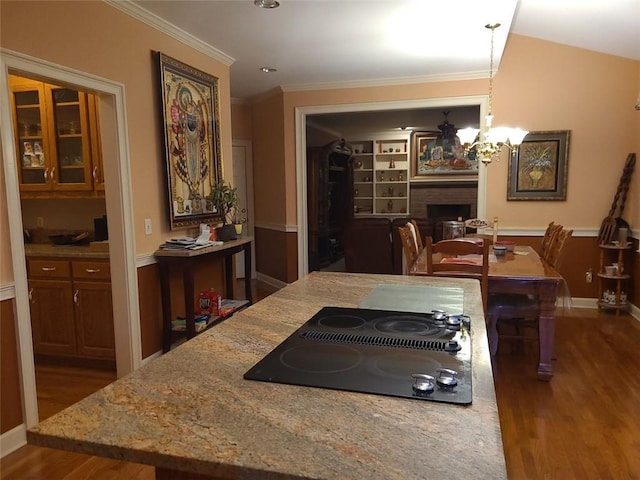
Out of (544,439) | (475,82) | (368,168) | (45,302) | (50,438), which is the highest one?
(475,82)

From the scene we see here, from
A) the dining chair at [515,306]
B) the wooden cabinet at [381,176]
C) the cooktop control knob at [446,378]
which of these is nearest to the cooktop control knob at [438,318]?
the cooktop control knob at [446,378]

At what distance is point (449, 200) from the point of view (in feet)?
28.3

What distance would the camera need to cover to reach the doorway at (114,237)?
225 cm

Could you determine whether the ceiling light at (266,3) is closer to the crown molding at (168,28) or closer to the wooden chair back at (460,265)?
the crown molding at (168,28)

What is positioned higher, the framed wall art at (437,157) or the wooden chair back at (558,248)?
the framed wall art at (437,157)

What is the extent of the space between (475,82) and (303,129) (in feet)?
6.78

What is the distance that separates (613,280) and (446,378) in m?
4.75

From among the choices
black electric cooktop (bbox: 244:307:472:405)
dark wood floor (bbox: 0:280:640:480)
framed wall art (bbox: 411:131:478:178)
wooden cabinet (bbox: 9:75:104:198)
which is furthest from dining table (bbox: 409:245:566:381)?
framed wall art (bbox: 411:131:478:178)

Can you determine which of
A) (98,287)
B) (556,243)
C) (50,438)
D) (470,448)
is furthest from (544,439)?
(98,287)

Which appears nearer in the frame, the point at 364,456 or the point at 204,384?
the point at 364,456

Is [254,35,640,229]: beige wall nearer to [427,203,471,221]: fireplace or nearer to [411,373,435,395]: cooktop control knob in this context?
[427,203,471,221]: fireplace

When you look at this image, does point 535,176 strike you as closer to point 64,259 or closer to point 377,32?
point 377,32

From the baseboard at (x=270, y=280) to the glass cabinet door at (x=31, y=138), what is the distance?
10.3 feet

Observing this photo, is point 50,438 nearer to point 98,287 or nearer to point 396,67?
point 98,287
